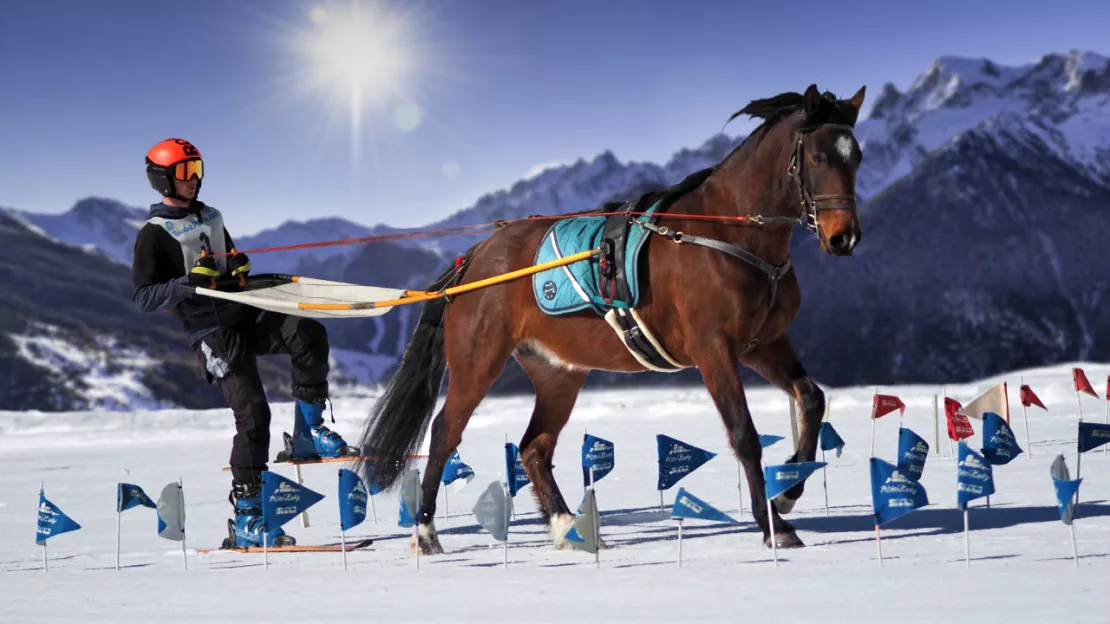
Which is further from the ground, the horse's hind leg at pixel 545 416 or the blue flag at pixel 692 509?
the horse's hind leg at pixel 545 416

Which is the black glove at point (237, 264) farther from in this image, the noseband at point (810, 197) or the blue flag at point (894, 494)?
the blue flag at point (894, 494)

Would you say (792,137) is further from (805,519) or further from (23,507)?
(23,507)

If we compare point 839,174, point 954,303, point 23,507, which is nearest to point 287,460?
point 839,174

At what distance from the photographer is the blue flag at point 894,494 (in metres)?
5.29

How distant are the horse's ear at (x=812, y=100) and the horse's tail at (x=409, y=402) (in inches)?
105

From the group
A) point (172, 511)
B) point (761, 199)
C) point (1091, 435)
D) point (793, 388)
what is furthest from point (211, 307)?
point (1091, 435)

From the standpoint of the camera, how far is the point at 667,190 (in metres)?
6.51

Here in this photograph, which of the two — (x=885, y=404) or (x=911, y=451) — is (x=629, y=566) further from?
(x=885, y=404)

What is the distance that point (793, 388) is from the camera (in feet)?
20.7

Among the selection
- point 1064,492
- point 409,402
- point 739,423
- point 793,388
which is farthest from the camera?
Result: point 409,402

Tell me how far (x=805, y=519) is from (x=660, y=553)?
1.50m

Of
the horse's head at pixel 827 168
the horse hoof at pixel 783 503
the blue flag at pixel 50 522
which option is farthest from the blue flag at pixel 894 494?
the blue flag at pixel 50 522

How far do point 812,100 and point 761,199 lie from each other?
63 cm

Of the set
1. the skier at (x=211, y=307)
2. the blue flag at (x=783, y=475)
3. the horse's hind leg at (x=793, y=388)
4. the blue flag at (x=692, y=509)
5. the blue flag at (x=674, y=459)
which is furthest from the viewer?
the skier at (x=211, y=307)
